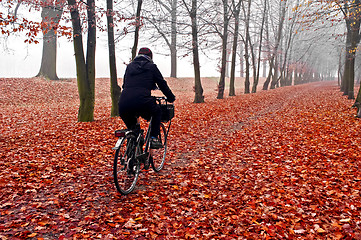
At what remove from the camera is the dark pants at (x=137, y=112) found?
160 inches

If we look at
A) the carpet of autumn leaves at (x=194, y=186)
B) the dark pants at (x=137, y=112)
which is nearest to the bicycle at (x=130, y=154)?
the dark pants at (x=137, y=112)

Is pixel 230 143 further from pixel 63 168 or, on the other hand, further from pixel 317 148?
pixel 63 168

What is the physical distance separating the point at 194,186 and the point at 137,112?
78.7 inches

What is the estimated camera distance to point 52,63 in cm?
2262

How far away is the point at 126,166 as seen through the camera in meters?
4.23

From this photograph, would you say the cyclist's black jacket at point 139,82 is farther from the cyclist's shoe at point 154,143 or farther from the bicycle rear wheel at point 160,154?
the bicycle rear wheel at point 160,154

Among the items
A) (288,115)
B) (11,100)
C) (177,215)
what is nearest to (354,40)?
(288,115)

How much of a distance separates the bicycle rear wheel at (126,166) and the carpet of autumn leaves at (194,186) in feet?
0.71

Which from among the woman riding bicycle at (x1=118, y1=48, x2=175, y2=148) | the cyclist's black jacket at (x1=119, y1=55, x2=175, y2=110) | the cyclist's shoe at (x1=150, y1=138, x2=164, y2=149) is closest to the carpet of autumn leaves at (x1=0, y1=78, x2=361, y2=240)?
the cyclist's shoe at (x1=150, y1=138, x2=164, y2=149)

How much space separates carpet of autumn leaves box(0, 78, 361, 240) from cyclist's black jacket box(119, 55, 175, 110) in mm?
1755

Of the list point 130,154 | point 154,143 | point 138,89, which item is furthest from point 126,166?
point 138,89

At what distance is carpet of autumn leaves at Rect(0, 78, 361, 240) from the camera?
136 inches

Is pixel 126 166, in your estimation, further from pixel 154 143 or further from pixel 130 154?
pixel 154 143

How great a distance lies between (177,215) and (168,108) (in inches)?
83.2
